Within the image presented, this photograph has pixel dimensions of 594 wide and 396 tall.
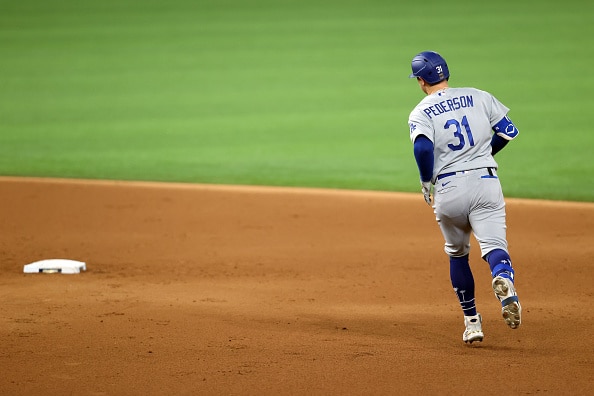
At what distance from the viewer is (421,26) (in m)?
26.9

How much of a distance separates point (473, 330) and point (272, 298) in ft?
6.54

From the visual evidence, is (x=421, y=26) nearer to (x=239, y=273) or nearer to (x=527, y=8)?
(x=527, y=8)

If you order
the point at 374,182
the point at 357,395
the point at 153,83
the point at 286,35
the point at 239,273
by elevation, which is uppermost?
the point at 286,35

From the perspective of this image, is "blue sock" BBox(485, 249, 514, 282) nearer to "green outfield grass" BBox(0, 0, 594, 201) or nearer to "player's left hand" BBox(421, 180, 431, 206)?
"player's left hand" BBox(421, 180, 431, 206)

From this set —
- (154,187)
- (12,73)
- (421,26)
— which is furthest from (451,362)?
(421,26)

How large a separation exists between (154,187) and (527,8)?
58.9 ft

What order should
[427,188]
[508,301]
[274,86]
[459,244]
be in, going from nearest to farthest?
[508,301] → [427,188] → [459,244] → [274,86]

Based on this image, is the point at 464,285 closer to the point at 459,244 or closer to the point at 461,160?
the point at 459,244

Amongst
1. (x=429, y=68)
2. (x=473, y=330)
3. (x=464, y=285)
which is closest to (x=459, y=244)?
(x=464, y=285)

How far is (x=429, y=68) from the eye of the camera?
6211 mm

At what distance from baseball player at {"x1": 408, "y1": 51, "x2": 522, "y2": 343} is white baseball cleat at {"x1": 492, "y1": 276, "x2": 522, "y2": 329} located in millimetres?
174

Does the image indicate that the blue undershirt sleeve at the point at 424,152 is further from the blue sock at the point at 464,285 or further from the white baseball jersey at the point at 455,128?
the blue sock at the point at 464,285

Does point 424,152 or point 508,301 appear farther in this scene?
point 424,152

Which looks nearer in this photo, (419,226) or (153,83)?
(419,226)
